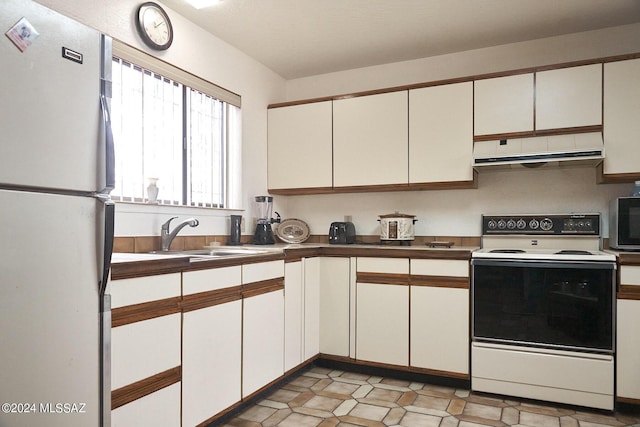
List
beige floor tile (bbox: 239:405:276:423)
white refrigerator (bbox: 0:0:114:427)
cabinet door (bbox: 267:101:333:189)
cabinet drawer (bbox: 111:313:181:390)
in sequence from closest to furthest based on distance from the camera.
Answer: white refrigerator (bbox: 0:0:114:427), cabinet drawer (bbox: 111:313:181:390), beige floor tile (bbox: 239:405:276:423), cabinet door (bbox: 267:101:333:189)

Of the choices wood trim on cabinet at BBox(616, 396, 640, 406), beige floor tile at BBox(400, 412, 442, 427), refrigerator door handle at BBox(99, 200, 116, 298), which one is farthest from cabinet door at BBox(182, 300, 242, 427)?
wood trim on cabinet at BBox(616, 396, 640, 406)

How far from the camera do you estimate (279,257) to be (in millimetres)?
2738

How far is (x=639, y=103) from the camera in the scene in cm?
262

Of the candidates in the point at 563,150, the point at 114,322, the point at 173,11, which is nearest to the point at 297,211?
the point at 173,11

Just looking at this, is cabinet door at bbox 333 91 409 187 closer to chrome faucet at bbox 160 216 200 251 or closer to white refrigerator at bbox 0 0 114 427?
chrome faucet at bbox 160 216 200 251

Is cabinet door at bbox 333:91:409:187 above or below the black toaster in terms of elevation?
above

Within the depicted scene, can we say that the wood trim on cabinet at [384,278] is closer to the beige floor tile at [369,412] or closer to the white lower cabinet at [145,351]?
the beige floor tile at [369,412]

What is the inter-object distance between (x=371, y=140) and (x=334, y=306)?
1.31 meters

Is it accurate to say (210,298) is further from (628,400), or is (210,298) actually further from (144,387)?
(628,400)

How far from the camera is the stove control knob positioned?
305cm

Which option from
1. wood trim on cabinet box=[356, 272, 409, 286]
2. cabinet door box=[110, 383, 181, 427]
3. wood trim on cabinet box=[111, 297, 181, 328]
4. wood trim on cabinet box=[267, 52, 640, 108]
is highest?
wood trim on cabinet box=[267, 52, 640, 108]

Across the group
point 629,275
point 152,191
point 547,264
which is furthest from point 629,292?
point 152,191

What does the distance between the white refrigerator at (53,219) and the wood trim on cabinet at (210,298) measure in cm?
48

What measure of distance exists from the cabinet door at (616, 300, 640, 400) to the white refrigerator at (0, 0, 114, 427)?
2.64 m
